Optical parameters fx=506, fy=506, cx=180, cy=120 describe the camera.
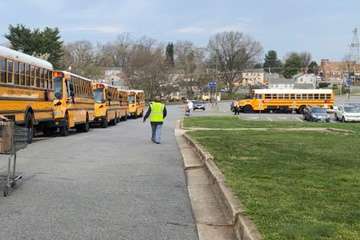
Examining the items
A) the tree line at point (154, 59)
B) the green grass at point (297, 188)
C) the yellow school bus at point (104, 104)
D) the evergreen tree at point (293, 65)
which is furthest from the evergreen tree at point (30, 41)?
the evergreen tree at point (293, 65)

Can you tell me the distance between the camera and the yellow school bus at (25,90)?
16234mm

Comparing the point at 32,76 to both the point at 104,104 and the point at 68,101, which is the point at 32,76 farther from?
the point at 104,104

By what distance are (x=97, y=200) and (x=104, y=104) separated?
2454 cm

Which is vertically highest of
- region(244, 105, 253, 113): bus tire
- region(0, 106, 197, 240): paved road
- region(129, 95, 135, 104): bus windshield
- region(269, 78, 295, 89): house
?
region(269, 78, 295, 89): house

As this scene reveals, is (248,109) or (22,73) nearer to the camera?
(22,73)

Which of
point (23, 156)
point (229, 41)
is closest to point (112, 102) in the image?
point (23, 156)

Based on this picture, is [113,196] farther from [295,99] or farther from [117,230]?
[295,99]

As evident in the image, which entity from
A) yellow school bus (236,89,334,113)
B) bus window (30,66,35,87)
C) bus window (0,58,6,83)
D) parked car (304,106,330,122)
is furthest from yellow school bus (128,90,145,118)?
bus window (0,58,6,83)

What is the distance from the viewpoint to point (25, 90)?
59.2 ft

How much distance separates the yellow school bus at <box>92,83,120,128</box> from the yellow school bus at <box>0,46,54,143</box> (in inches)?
382

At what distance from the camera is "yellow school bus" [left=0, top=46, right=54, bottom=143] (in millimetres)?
16234

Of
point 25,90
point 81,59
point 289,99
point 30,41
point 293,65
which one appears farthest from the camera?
point 293,65

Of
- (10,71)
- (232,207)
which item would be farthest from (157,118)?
(232,207)

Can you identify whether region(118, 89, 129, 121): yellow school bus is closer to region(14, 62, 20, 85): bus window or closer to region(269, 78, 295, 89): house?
region(14, 62, 20, 85): bus window
